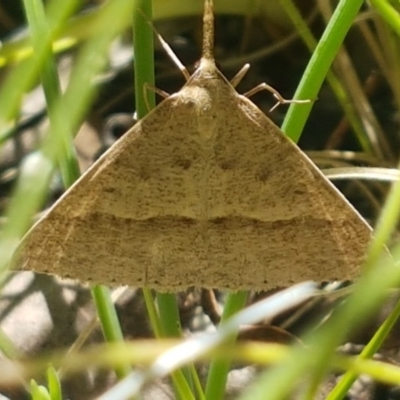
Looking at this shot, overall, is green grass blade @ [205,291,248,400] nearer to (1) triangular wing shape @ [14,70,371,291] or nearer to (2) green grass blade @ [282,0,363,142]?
(1) triangular wing shape @ [14,70,371,291]

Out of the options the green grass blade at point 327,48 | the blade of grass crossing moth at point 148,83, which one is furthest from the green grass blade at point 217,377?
the green grass blade at point 327,48

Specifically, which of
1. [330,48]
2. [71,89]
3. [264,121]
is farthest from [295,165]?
[71,89]

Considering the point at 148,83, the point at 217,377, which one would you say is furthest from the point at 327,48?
the point at 217,377

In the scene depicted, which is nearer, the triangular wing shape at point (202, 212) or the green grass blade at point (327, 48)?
the green grass blade at point (327, 48)

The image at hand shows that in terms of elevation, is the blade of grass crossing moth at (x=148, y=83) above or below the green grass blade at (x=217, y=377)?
above

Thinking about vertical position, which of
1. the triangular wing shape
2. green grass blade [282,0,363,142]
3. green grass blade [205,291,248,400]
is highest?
green grass blade [282,0,363,142]

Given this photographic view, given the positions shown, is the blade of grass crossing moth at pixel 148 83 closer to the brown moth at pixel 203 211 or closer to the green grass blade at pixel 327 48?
the brown moth at pixel 203 211

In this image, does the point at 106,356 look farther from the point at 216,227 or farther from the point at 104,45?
the point at 216,227

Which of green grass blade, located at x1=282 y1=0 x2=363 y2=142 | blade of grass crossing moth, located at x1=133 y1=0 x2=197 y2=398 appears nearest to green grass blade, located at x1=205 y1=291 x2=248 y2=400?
blade of grass crossing moth, located at x1=133 y1=0 x2=197 y2=398

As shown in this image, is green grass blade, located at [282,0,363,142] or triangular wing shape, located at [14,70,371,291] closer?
green grass blade, located at [282,0,363,142]
